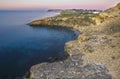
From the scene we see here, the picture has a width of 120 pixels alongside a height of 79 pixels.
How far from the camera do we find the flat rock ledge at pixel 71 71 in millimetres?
34406

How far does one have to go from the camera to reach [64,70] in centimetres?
3744

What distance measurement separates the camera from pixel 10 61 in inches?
1975

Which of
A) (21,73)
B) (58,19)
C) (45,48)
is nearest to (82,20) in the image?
(58,19)

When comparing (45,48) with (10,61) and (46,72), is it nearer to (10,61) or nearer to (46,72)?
(10,61)

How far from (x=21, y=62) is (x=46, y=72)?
13.7m

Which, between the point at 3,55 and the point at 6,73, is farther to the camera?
Answer: the point at 3,55

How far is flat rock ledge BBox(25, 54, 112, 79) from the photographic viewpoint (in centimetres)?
3441

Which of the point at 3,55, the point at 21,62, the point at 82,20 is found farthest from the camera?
the point at 82,20

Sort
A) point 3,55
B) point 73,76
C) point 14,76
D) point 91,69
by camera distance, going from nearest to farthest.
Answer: point 73,76 < point 91,69 < point 14,76 < point 3,55

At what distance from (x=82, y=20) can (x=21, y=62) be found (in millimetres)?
94253

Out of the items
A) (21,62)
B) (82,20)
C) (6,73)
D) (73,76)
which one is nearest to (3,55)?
(21,62)

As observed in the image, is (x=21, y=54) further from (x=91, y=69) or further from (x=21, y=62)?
(x=91, y=69)

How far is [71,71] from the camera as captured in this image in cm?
3662

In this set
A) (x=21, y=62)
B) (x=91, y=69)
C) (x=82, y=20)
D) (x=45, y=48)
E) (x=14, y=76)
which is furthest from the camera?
(x=82, y=20)
